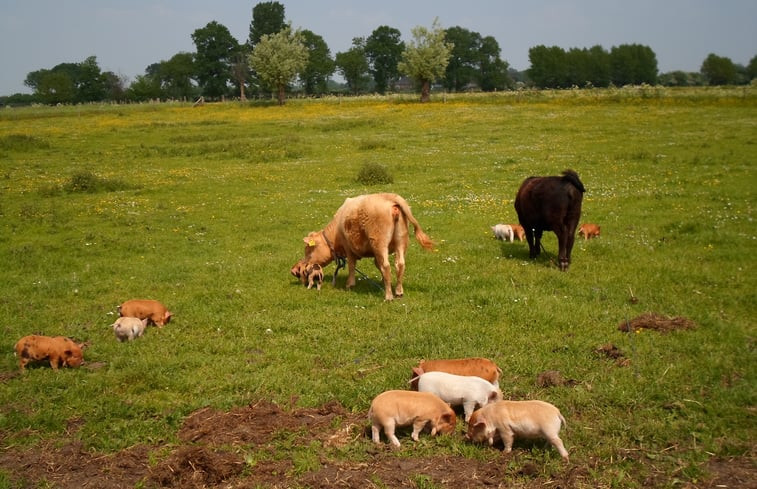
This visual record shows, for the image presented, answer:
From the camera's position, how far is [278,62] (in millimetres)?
81250

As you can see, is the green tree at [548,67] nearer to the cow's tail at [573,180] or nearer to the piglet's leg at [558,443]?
the cow's tail at [573,180]

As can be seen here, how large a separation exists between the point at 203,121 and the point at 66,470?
55.6 metres

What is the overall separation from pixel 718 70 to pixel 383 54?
A: 7331cm

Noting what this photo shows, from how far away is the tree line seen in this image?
122750 mm

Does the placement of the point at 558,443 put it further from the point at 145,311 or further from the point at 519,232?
the point at 519,232

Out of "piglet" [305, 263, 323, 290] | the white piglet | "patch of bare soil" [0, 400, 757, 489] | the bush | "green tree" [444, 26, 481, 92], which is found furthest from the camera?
"green tree" [444, 26, 481, 92]

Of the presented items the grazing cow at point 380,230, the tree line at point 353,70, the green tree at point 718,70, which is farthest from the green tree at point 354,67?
the grazing cow at point 380,230

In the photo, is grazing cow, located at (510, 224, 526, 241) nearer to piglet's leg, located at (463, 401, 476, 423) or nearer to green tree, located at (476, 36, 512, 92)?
piglet's leg, located at (463, 401, 476, 423)

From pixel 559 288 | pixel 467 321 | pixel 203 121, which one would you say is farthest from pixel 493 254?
pixel 203 121

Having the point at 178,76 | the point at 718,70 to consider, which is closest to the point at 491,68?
the point at 718,70

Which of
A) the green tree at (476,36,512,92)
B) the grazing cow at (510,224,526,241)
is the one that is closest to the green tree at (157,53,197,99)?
the green tree at (476,36,512,92)

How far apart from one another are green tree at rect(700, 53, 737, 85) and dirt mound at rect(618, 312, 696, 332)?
130m

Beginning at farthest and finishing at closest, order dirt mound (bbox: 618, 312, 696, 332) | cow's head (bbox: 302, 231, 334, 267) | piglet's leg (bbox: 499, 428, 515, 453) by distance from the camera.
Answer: cow's head (bbox: 302, 231, 334, 267), dirt mound (bbox: 618, 312, 696, 332), piglet's leg (bbox: 499, 428, 515, 453)

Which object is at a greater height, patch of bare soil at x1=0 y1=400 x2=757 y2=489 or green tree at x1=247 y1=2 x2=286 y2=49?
green tree at x1=247 y1=2 x2=286 y2=49
